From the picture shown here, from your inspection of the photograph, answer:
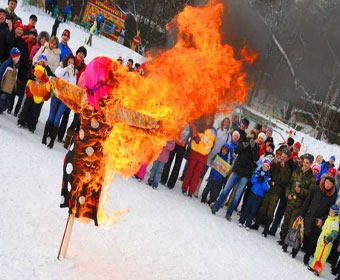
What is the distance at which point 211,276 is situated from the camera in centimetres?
516

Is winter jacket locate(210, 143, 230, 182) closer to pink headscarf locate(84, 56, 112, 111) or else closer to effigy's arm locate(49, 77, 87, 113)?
effigy's arm locate(49, 77, 87, 113)

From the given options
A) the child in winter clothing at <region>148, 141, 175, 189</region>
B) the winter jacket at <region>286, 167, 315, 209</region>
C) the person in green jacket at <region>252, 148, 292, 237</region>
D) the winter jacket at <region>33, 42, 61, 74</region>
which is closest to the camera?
the winter jacket at <region>33, 42, 61, 74</region>

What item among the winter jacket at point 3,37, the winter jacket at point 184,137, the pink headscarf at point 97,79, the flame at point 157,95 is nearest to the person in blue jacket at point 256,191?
the winter jacket at point 184,137

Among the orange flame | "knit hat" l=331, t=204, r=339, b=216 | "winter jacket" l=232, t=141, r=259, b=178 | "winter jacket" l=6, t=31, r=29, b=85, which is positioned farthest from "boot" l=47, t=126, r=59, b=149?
"knit hat" l=331, t=204, r=339, b=216

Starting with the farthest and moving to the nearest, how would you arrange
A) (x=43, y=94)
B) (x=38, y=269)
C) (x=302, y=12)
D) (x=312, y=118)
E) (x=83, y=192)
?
1. (x=312, y=118)
2. (x=302, y=12)
3. (x=43, y=94)
4. (x=83, y=192)
5. (x=38, y=269)

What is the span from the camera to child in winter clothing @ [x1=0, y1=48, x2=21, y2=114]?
732cm

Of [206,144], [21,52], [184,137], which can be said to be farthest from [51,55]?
[206,144]

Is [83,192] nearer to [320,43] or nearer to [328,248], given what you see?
[328,248]

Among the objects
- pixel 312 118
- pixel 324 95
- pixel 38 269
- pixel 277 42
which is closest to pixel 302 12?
pixel 277 42

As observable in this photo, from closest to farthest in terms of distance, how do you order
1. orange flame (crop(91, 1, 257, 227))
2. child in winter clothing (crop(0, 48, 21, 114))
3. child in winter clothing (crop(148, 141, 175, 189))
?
orange flame (crop(91, 1, 257, 227)) < child in winter clothing (crop(0, 48, 21, 114)) < child in winter clothing (crop(148, 141, 175, 189))

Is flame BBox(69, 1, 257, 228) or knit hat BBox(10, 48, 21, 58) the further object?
knit hat BBox(10, 48, 21, 58)

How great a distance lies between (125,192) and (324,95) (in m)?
28.9

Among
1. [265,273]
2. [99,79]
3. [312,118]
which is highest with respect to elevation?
[312,118]

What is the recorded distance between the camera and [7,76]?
7.32 metres
